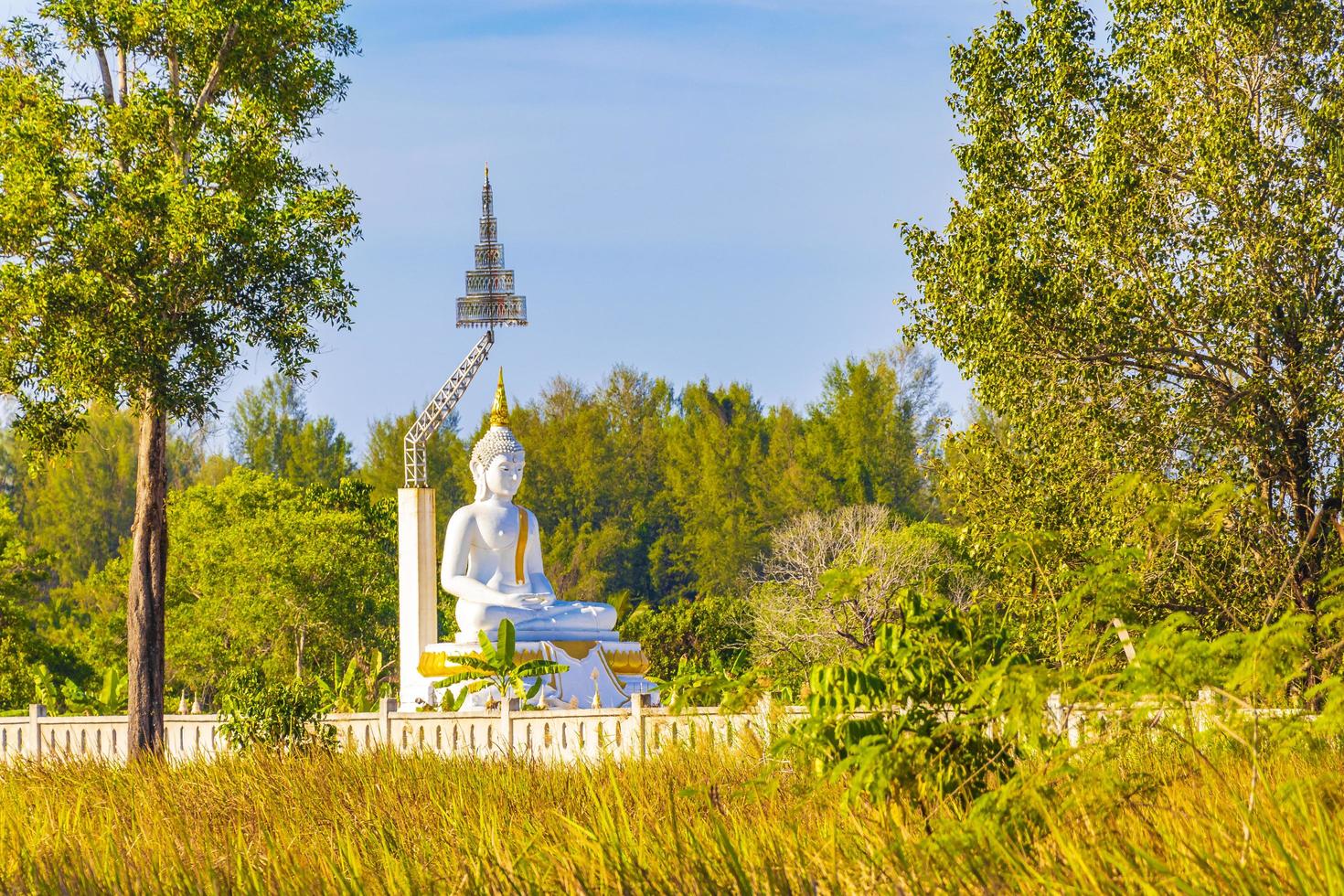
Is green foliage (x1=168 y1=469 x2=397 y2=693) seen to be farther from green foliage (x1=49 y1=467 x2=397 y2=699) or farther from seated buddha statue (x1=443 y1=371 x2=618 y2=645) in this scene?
seated buddha statue (x1=443 y1=371 x2=618 y2=645)

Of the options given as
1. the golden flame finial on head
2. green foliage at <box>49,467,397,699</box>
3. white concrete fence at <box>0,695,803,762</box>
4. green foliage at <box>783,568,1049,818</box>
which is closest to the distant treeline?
green foliage at <box>49,467,397,699</box>

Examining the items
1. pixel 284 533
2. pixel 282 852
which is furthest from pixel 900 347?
pixel 282 852

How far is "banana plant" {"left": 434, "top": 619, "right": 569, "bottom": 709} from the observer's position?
21734 mm

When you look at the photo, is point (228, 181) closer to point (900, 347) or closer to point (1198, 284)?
point (1198, 284)

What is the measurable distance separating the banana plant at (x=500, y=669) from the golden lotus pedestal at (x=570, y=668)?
22 cm

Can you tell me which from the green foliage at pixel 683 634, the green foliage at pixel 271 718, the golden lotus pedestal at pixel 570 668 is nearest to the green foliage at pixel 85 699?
the golden lotus pedestal at pixel 570 668

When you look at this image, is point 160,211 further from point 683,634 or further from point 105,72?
point 683,634

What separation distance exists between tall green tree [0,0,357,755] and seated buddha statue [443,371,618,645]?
7759mm

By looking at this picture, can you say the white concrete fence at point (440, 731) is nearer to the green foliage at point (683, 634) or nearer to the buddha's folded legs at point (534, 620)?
the buddha's folded legs at point (534, 620)

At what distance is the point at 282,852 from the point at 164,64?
13298 mm

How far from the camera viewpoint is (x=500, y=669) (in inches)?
855

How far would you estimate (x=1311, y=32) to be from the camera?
15.6 m

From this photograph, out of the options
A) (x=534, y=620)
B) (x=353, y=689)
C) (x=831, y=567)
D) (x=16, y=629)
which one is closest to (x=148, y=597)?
(x=534, y=620)

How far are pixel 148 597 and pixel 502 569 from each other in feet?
29.1
